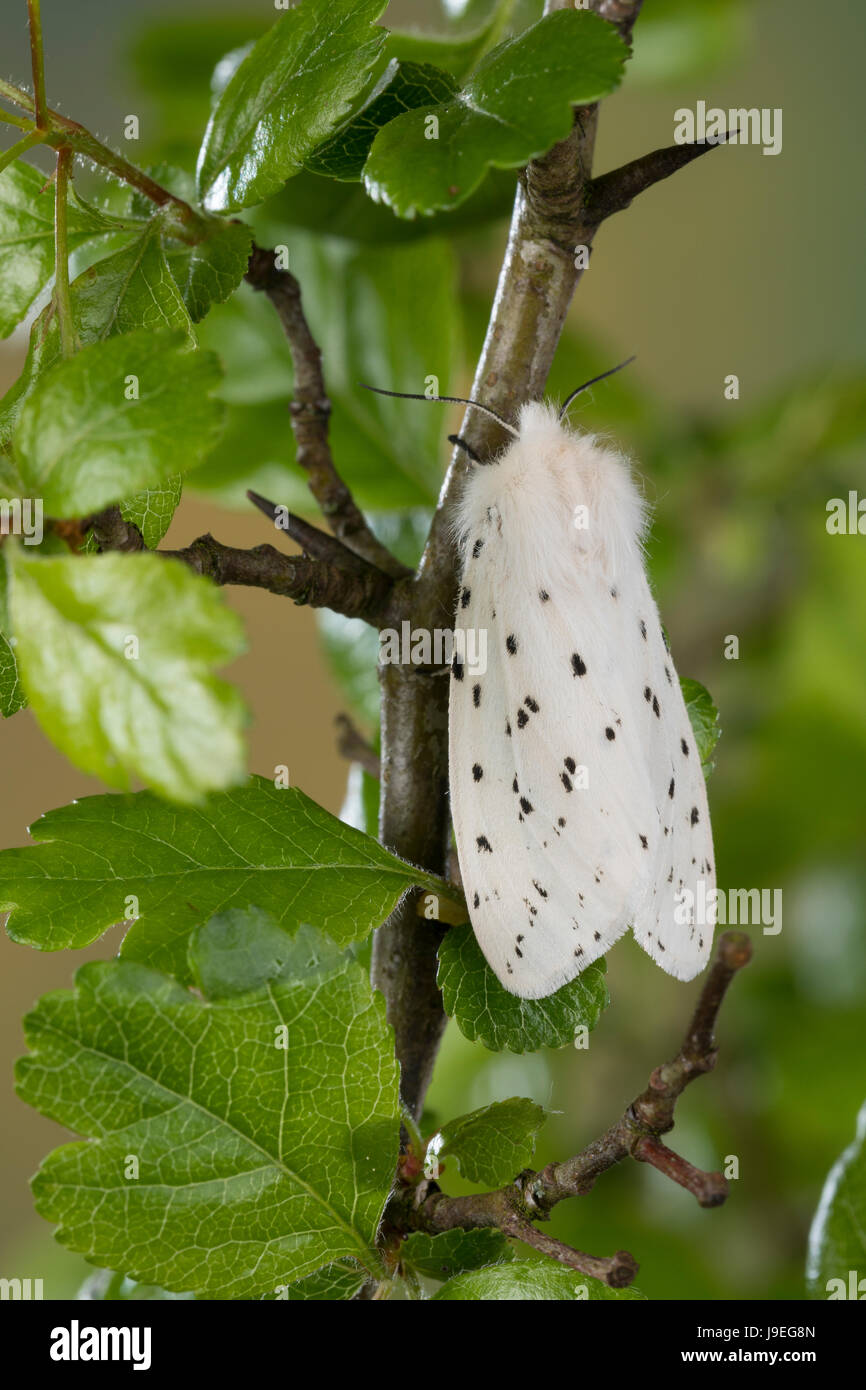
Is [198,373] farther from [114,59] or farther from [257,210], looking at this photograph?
[114,59]

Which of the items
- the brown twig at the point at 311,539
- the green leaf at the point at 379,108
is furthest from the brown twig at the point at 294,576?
the green leaf at the point at 379,108

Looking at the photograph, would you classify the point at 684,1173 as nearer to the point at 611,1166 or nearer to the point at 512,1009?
the point at 611,1166

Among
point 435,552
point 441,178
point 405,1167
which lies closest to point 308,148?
point 441,178

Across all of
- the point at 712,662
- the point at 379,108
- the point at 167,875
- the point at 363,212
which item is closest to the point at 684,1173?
the point at 167,875

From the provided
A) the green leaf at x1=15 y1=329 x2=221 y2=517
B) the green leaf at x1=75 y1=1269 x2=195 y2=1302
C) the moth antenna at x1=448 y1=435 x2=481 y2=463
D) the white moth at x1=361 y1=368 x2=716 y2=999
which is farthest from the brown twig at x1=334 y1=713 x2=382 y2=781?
the green leaf at x1=15 y1=329 x2=221 y2=517

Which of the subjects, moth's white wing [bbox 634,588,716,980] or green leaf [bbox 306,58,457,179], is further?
moth's white wing [bbox 634,588,716,980]

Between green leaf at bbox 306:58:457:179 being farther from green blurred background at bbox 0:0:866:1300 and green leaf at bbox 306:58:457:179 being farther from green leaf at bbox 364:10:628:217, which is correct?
green blurred background at bbox 0:0:866:1300

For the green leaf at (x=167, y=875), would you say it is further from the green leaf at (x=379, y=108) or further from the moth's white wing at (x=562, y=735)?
the green leaf at (x=379, y=108)
